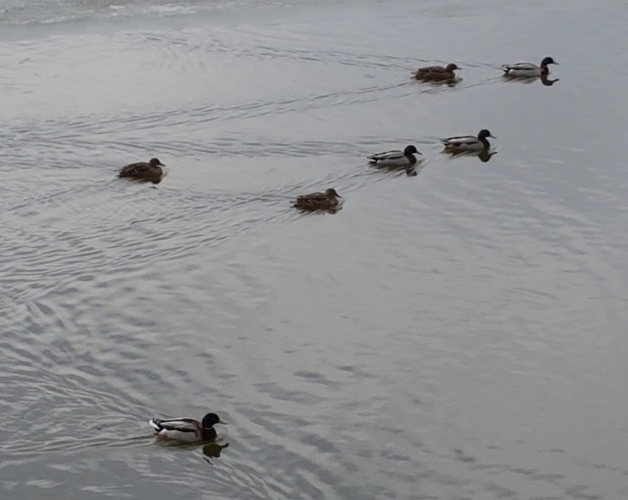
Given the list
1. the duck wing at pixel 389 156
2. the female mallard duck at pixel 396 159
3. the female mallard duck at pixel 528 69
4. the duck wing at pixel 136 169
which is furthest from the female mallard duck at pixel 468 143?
the duck wing at pixel 136 169

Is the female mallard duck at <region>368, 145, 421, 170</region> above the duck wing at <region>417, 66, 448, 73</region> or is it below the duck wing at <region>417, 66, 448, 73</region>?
below

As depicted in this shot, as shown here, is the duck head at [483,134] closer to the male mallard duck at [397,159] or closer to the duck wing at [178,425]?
the male mallard duck at [397,159]

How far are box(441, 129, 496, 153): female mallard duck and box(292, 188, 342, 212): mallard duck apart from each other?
2.16 m

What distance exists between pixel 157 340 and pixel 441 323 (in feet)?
7.96

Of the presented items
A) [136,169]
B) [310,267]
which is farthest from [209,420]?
[136,169]

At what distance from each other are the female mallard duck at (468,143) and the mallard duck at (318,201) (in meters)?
2.16

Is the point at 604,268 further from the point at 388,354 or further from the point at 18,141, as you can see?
the point at 18,141

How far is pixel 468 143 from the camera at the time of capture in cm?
1512

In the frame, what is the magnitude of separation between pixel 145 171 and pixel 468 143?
3.83 metres

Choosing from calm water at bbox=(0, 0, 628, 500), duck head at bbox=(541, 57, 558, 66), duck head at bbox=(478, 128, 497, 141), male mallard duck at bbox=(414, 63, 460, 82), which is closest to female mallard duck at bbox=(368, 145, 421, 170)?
calm water at bbox=(0, 0, 628, 500)

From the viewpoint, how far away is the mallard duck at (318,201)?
13.5 metres

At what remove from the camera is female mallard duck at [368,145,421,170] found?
14594 mm

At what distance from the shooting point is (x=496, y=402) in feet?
31.8

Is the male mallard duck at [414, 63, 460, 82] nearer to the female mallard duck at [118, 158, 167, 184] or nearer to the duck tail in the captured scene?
the female mallard duck at [118, 158, 167, 184]
